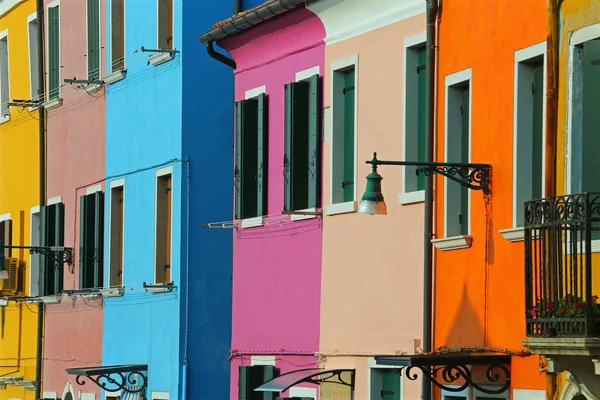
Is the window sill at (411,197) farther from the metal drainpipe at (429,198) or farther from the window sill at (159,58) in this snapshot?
the window sill at (159,58)

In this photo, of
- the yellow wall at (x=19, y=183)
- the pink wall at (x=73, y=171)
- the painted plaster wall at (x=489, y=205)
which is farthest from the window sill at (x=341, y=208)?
the yellow wall at (x=19, y=183)

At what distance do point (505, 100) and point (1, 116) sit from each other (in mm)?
19480

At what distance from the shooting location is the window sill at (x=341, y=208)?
67.8 ft

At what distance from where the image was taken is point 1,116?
34938 mm

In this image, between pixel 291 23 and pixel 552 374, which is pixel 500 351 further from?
pixel 291 23

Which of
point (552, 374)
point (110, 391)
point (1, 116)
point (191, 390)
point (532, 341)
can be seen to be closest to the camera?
point (532, 341)

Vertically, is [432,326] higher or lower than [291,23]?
lower

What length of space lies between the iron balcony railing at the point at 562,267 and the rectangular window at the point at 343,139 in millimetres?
6097

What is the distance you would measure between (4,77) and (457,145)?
1834cm

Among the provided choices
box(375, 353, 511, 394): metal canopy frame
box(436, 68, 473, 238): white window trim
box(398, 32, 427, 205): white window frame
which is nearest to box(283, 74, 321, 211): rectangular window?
box(398, 32, 427, 205): white window frame

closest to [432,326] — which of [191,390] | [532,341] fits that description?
[532,341]

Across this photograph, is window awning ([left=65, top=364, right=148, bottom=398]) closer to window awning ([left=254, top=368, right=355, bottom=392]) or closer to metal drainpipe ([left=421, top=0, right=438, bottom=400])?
window awning ([left=254, top=368, right=355, bottom=392])

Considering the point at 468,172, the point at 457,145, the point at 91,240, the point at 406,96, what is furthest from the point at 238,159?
the point at 468,172

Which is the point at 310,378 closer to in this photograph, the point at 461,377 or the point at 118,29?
the point at 461,377
